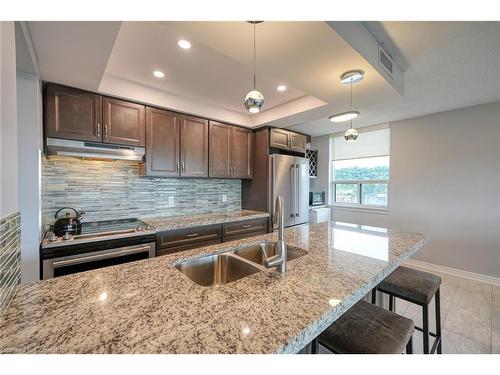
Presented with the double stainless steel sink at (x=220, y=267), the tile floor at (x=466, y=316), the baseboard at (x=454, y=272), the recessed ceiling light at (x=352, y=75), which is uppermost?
the recessed ceiling light at (x=352, y=75)

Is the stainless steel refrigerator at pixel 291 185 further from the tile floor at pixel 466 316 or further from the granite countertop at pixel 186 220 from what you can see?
the tile floor at pixel 466 316

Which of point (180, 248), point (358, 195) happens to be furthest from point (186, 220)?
point (358, 195)

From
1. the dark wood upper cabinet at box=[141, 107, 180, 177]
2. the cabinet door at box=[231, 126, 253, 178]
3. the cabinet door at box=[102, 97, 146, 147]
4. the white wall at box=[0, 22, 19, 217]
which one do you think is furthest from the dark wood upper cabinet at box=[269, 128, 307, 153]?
the white wall at box=[0, 22, 19, 217]

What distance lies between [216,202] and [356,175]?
2.71 metres

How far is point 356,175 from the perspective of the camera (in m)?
4.17

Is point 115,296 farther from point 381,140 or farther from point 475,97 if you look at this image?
point 381,140

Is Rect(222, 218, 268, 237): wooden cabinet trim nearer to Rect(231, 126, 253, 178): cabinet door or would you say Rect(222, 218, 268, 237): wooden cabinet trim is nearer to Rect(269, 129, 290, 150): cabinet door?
Rect(231, 126, 253, 178): cabinet door

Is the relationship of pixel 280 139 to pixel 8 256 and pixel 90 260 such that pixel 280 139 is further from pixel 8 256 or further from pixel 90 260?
pixel 8 256

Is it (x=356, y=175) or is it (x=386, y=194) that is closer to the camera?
(x=386, y=194)

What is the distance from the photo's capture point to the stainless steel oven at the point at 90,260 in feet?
5.61

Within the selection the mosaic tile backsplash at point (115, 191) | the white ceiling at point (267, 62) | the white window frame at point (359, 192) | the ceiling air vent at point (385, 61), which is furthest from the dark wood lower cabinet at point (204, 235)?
the ceiling air vent at point (385, 61)

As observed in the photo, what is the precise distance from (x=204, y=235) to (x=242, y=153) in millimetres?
1388

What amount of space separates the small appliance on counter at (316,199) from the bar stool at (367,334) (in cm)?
318
